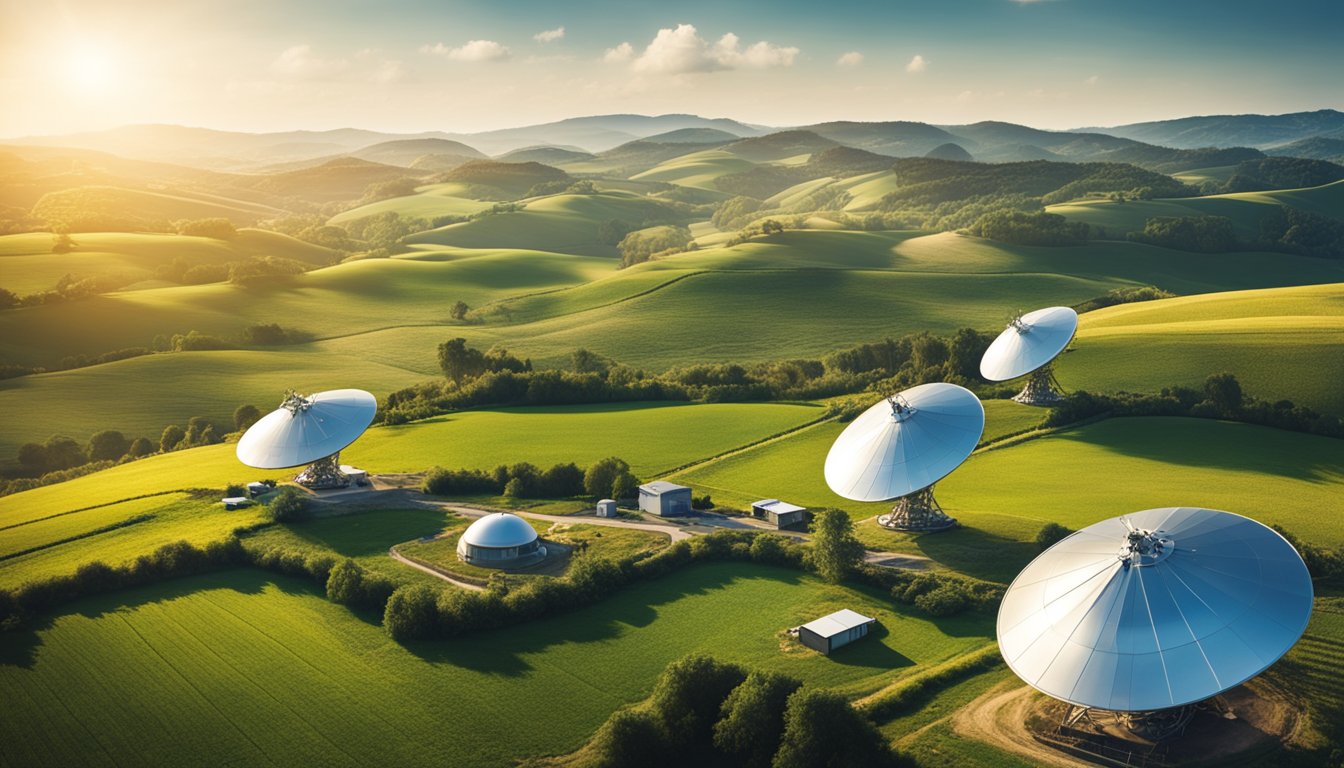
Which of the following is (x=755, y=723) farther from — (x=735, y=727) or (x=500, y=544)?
(x=500, y=544)

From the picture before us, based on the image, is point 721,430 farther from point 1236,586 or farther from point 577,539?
point 1236,586

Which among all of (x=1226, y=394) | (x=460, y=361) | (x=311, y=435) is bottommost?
(x=311, y=435)

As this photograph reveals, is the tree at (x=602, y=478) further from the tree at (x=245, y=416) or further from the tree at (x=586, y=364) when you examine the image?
the tree at (x=245, y=416)

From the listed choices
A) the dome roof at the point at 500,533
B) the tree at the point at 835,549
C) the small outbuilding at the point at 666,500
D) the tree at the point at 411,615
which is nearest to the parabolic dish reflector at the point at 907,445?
the tree at the point at 835,549

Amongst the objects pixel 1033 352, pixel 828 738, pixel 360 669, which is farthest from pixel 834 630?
pixel 1033 352

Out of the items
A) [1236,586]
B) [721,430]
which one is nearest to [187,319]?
[721,430]

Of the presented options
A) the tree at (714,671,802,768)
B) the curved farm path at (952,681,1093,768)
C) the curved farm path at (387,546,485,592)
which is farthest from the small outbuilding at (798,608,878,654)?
the curved farm path at (387,546,485,592)
